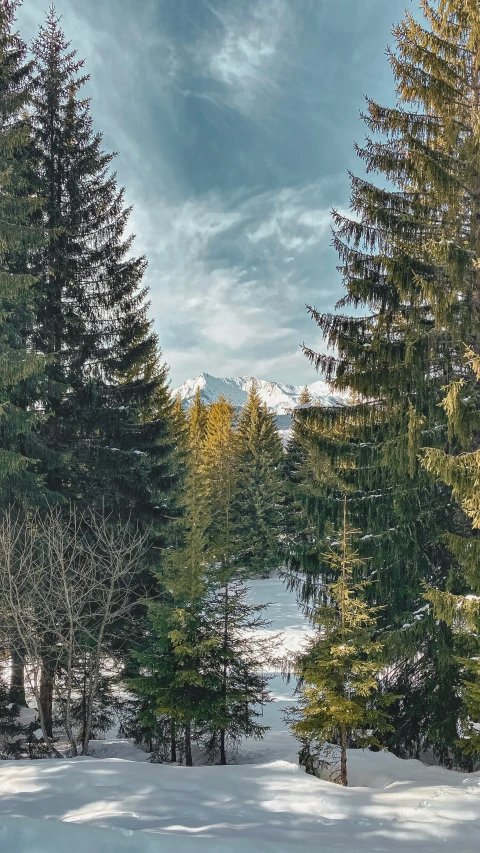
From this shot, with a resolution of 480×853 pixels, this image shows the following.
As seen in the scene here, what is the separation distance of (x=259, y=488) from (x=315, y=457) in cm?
1736

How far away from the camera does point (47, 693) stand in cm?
876

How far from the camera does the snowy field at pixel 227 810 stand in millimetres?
3457

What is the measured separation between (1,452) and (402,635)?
25.1 feet

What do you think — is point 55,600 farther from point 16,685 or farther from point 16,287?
point 16,287

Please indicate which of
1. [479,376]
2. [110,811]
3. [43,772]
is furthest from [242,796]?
[479,376]

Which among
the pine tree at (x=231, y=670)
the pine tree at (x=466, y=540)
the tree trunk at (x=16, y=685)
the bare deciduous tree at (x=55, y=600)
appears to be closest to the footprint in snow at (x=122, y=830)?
the pine tree at (x=231, y=670)

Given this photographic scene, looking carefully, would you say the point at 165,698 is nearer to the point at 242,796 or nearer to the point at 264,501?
the point at 242,796

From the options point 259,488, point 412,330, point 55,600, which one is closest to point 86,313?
point 55,600

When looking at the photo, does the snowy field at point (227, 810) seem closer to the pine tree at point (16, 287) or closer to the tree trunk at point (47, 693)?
the tree trunk at point (47, 693)

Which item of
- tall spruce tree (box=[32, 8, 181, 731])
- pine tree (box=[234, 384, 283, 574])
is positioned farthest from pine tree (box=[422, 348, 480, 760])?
pine tree (box=[234, 384, 283, 574])

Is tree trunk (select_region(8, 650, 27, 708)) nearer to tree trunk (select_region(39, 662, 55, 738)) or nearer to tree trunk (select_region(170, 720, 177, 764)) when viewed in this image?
tree trunk (select_region(39, 662, 55, 738))

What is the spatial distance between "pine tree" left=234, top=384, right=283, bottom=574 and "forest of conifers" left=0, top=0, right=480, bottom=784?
1466 cm

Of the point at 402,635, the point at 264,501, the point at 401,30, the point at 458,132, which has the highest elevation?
the point at 401,30

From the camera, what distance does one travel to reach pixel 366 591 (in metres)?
7.73
